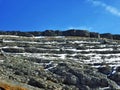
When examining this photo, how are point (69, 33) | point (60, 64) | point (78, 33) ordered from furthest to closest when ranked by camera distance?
point (69, 33)
point (78, 33)
point (60, 64)

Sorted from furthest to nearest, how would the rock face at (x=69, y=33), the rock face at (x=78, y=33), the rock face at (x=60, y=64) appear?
the rock face at (x=78, y=33) → the rock face at (x=69, y=33) → the rock face at (x=60, y=64)

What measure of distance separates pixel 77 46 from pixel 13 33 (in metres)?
32.8

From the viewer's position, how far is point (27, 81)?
209ft

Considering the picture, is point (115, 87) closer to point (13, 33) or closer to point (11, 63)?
point (11, 63)

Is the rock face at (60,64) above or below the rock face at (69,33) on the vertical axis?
below

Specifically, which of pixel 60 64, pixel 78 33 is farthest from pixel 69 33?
pixel 60 64

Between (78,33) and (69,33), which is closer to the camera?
(78,33)

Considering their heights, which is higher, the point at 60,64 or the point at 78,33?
the point at 78,33

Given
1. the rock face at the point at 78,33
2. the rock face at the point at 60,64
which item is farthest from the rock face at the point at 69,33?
the rock face at the point at 60,64

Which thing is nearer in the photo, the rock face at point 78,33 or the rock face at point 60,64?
the rock face at point 60,64

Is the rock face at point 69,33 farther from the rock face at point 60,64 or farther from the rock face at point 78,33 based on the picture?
the rock face at point 60,64

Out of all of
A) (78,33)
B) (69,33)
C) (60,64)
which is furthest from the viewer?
(69,33)

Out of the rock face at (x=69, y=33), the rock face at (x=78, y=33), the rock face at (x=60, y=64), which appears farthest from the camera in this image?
the rock face at (x=78, y=33)

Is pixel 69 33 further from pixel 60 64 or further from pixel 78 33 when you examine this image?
pixel 60 64
